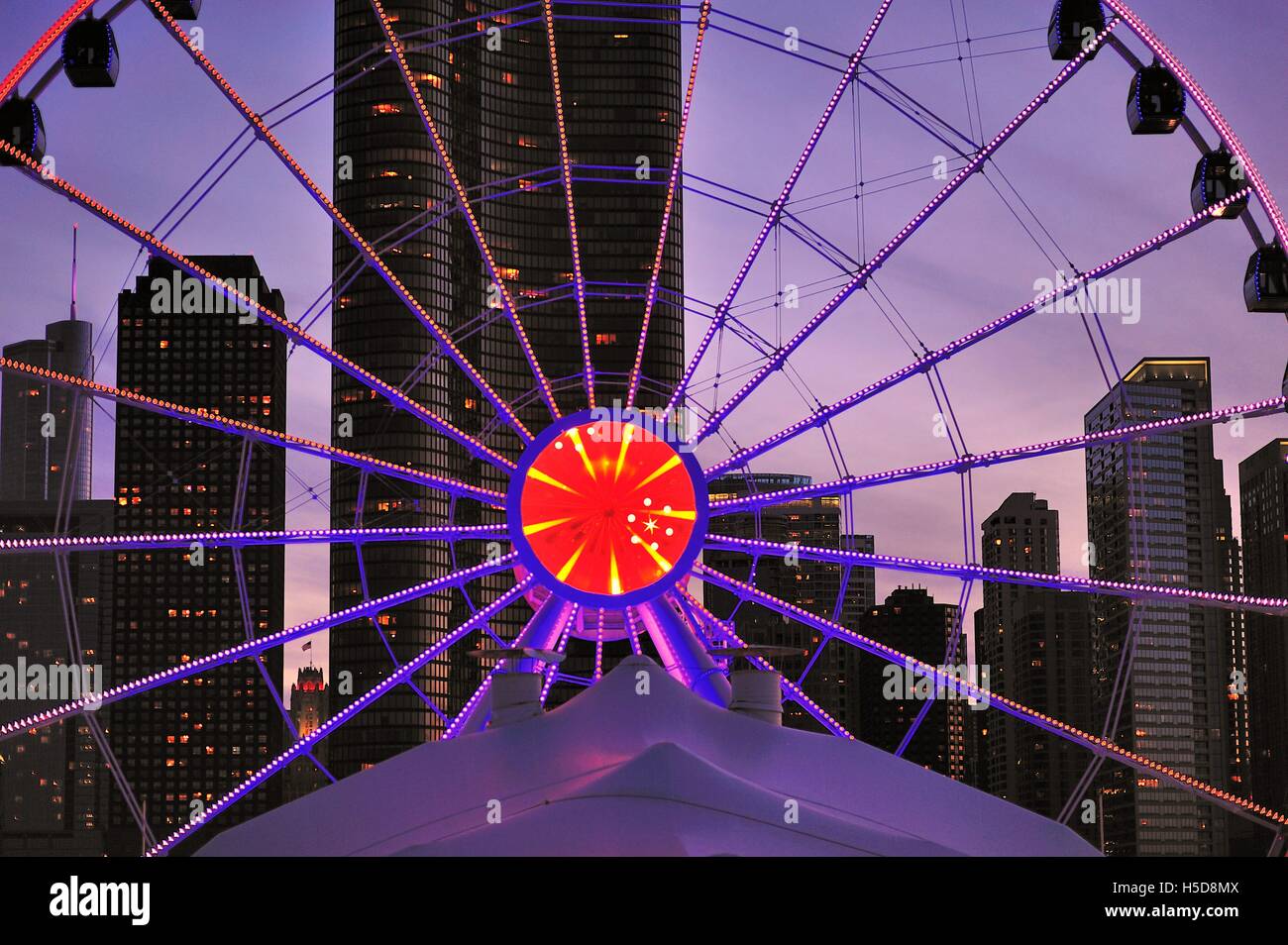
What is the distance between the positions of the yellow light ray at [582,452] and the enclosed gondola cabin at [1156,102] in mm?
10097

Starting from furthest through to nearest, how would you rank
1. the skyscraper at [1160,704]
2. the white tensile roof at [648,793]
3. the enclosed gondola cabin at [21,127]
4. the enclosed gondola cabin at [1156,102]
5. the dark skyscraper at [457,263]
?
the skyscraper at [1160,704], the dark skyscraper at [457,263], the enclosed gondola cabin at [1156,102], the enclosed gondola cabin at [21,127], the white tensile roof at [648,793]

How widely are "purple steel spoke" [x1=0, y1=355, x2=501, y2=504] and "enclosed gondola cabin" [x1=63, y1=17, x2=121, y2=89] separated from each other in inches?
78.7

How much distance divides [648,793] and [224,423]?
1104cm

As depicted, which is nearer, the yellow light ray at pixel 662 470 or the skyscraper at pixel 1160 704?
the yellow light ray at pixel 662 470

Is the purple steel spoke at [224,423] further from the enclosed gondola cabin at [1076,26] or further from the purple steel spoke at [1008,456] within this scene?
the enclosed gondola cabin at [1076,26]

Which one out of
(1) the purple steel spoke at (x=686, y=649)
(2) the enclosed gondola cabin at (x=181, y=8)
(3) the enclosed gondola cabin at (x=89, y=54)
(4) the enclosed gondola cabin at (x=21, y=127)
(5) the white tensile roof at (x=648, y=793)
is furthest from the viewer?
(2) the enclosed gondola cabin at (x=181, y=8)

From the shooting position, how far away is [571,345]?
Answer: 14400 cm

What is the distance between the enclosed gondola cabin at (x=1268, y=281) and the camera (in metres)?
26.6

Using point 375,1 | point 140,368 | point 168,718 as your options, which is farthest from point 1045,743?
point 375,1

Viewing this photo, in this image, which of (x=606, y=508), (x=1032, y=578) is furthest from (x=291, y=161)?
(x=1032, y=578)

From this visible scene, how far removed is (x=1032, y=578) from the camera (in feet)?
90.1

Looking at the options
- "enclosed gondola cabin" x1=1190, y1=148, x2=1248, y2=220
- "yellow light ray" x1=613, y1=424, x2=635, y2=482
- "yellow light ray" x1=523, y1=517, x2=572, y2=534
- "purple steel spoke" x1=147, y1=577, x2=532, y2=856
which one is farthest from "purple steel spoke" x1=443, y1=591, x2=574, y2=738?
"enclosed gondola cabin" x1=1190, y1=148, x2=1248, y2=220

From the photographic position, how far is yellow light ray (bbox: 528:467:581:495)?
27531 millimetres

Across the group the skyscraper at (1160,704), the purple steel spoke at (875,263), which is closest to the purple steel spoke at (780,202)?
the purple steel spoke at (875,263)
